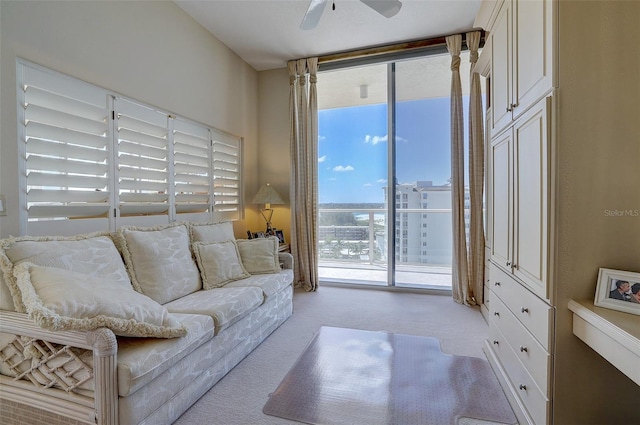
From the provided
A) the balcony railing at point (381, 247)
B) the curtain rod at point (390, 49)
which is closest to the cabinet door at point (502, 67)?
the curtain rod at point (390, 49)

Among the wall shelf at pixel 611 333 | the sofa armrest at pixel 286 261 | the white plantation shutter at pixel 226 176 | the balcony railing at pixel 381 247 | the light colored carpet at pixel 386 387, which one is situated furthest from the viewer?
the balcony railing at pixel 381 247

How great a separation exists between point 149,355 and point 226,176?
2.57 m

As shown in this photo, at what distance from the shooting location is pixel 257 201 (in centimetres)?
385

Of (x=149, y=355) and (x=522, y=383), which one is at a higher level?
(x=149, y=355)

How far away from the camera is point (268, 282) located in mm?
2631

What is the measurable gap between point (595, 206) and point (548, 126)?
39 centimetres

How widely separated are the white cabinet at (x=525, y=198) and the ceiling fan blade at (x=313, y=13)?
155 centimetres

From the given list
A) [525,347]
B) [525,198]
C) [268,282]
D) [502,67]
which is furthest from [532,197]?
[268,282]

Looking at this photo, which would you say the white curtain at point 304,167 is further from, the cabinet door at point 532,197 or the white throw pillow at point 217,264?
the cabinet door at point 532,197

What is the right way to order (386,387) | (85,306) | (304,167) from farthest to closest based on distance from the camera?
(304,167)
(386,387)
(85,306)

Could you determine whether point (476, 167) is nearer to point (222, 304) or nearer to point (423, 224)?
point (423, 224)

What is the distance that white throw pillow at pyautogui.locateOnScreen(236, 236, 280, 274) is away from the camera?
2893 millimetres

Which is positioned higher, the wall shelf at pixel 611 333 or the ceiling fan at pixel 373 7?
the ceiling fan at pixel 373 7

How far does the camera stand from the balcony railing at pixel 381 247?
3.82 metres
